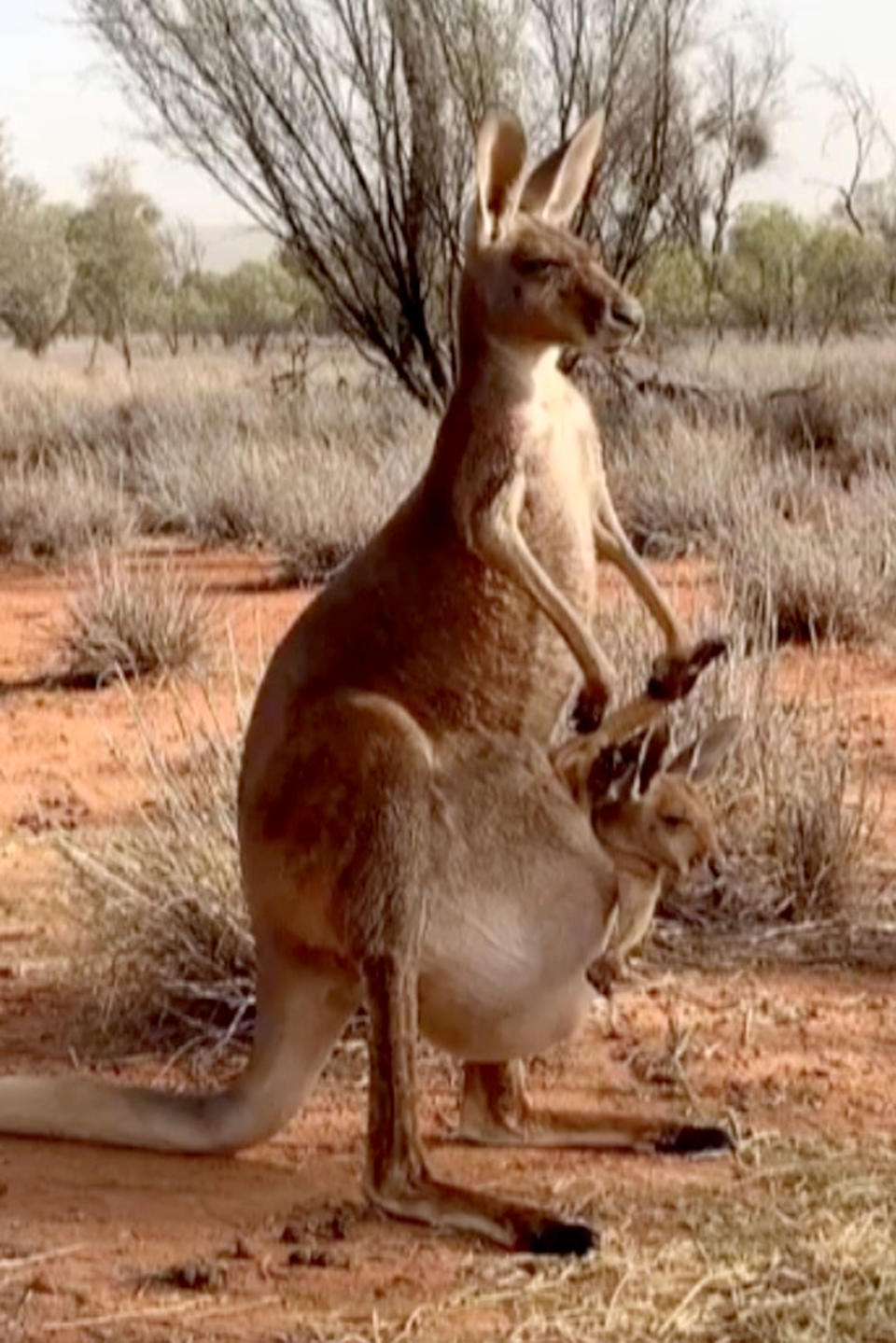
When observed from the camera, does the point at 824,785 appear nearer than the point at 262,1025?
No

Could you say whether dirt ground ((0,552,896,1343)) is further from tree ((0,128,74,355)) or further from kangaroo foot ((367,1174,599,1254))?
tree ((0,128,74,355))

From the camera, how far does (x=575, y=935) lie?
201 inches

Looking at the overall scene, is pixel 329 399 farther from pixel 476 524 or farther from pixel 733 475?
pixel 476 524

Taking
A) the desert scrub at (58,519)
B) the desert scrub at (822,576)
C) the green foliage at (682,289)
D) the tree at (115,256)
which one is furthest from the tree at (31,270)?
the desert scrub at (822,576)

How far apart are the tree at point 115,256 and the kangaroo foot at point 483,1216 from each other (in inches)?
1895

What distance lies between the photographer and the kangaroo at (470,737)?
4965mm

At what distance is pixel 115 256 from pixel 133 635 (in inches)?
1749

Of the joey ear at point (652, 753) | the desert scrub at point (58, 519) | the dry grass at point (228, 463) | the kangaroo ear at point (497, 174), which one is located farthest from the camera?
the desert scrub at point (58, 519)

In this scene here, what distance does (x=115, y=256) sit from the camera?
55.8 m

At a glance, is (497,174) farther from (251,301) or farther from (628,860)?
(251,301)

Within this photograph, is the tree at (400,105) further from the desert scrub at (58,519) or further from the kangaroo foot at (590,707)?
the kangaroo foot at (590,707)

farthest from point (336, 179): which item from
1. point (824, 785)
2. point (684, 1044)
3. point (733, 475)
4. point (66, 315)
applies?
point (66, 315)

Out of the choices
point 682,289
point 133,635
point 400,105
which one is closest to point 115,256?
point 682,289

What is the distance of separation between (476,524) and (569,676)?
39 cm
